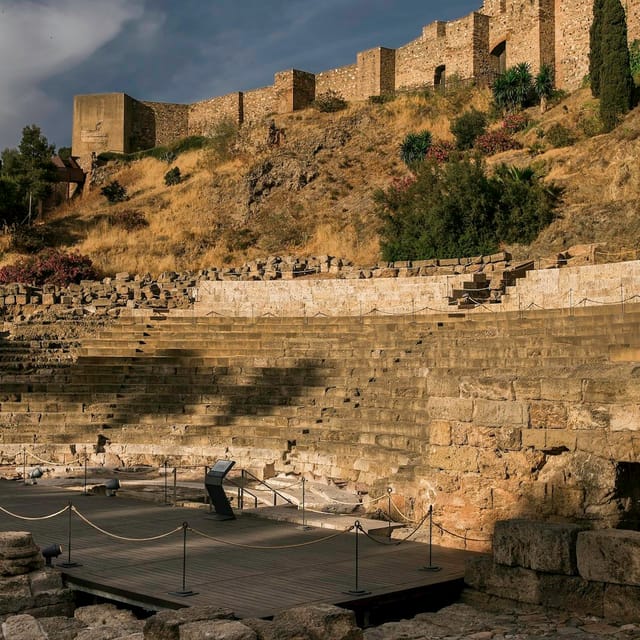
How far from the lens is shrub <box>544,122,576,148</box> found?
90.4ft

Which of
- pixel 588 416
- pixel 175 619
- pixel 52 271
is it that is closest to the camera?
pixel 175 619

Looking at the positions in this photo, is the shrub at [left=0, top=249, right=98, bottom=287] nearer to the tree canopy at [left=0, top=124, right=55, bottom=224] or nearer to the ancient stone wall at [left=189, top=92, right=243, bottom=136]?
the tree canopy at [left=0, top=124, right=55, bottom=224]

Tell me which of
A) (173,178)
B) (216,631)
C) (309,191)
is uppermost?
(173,178)

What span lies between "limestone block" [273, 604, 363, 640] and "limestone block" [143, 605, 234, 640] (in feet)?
1.29

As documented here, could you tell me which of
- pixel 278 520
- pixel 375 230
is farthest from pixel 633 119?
pixel 278 520

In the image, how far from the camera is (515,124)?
31.2 metres

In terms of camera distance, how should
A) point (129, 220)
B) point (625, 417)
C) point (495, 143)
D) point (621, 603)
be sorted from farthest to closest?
point (129, 220)
point (495, 143)
point (625, 417)
point (621, 603)

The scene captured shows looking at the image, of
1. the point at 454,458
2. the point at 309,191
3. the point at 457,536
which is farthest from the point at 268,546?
the point at 309,191

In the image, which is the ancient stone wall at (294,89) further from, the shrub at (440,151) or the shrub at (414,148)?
the shrub at (440,151)

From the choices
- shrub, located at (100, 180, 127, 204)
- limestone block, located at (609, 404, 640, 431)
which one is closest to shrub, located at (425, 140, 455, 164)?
shrub, located at (100, 180, 127, 204)

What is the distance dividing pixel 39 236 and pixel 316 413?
66.6 ft

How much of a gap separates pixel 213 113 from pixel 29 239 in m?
16.5

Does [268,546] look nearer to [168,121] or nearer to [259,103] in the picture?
[259,103]

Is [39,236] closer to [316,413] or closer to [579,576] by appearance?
[316,413]
